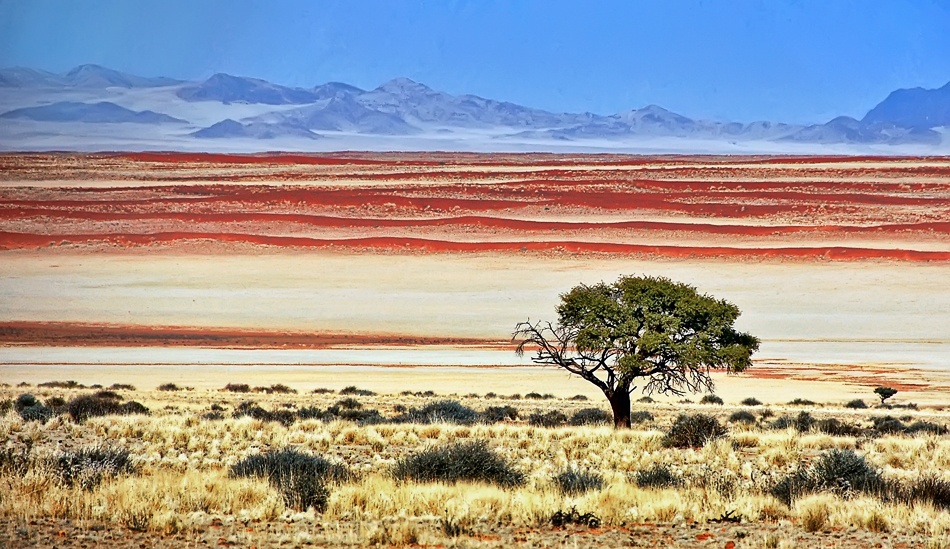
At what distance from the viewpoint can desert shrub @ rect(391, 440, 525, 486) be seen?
978 cm

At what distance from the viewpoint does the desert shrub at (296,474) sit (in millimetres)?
8773

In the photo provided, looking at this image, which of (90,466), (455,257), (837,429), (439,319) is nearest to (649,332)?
(837,429)

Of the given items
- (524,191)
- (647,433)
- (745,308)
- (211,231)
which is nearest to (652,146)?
(524,191)

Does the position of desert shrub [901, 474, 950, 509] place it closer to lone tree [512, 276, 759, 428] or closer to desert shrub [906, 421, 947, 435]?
desert shrub [906, 421, 947, 435]

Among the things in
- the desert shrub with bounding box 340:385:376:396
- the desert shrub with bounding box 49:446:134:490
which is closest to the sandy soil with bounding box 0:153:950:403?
the desert shrub with bounding box 340:385:376:396

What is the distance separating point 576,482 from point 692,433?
4716 mm

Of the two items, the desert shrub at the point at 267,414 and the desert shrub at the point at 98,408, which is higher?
the desert shrub at the point at 98,408

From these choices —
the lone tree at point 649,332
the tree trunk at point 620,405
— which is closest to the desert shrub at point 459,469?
the tree trunk at point 620,405

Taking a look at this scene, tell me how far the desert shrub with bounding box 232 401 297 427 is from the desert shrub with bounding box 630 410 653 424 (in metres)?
5.18

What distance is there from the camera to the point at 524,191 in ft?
230

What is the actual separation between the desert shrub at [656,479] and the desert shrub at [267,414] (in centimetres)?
633

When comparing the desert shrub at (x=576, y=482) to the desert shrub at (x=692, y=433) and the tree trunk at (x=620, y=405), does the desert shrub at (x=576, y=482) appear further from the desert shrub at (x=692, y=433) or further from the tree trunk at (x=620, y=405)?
the tree trunk at (x=620, y=405)

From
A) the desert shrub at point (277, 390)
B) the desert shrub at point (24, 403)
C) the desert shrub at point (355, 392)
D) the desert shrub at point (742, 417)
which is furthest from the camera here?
the desert shrub at point (277, 390)

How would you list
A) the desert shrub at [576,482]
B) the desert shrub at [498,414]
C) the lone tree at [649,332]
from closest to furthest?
the desert shrub at [576,482] → the lone tree at [649,332] → the desert shrub at [498,414]
